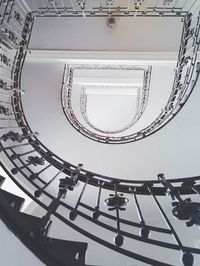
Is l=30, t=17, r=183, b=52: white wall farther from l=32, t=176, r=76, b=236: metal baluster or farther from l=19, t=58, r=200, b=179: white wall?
l=32, t=176, r=76, b=236: metal baluster

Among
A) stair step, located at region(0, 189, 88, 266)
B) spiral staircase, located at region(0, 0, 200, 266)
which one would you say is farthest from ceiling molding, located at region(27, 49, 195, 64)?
stair step, located at region(0, 189, 88, 266)

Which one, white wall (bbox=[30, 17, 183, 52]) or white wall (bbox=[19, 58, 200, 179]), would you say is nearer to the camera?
white wall (bbox=[30, 17, 183, 52])

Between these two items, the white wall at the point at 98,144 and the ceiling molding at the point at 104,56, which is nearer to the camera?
the ceiling molding at the point at 104,56

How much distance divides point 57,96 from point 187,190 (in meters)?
2.95

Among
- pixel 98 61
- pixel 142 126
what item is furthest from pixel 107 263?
pixel 98 61

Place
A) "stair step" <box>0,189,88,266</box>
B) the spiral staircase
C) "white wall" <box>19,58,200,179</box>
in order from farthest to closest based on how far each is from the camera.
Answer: "white wall" <box>19,58,200,179</box>, the spiral staircase, "stair step" <box>0,189,88,266</box>

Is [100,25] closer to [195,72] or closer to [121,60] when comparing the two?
[121,60]

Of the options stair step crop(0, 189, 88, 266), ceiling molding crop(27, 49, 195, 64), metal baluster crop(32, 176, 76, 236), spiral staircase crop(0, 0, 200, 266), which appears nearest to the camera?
stair step crop(0, 189, 88, 266)

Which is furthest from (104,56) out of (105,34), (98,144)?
(98,144)

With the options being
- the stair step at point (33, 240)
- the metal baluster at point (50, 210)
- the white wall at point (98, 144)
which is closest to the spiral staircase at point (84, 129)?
the white wall at point (98, 144)

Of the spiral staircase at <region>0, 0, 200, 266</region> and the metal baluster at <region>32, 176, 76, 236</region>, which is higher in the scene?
the spiral staircase at <region>0, 0, 200, 266</region>

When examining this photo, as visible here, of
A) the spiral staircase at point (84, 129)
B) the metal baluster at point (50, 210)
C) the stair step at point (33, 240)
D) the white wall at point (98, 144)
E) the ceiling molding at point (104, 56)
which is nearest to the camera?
the stair step at point (33, 240)

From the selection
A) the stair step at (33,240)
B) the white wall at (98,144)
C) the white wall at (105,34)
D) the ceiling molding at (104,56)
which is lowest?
the stair step at (33,240)

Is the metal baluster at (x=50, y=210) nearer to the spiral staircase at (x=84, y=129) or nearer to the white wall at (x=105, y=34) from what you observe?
the spiral staircase at (x=84, y=129)
